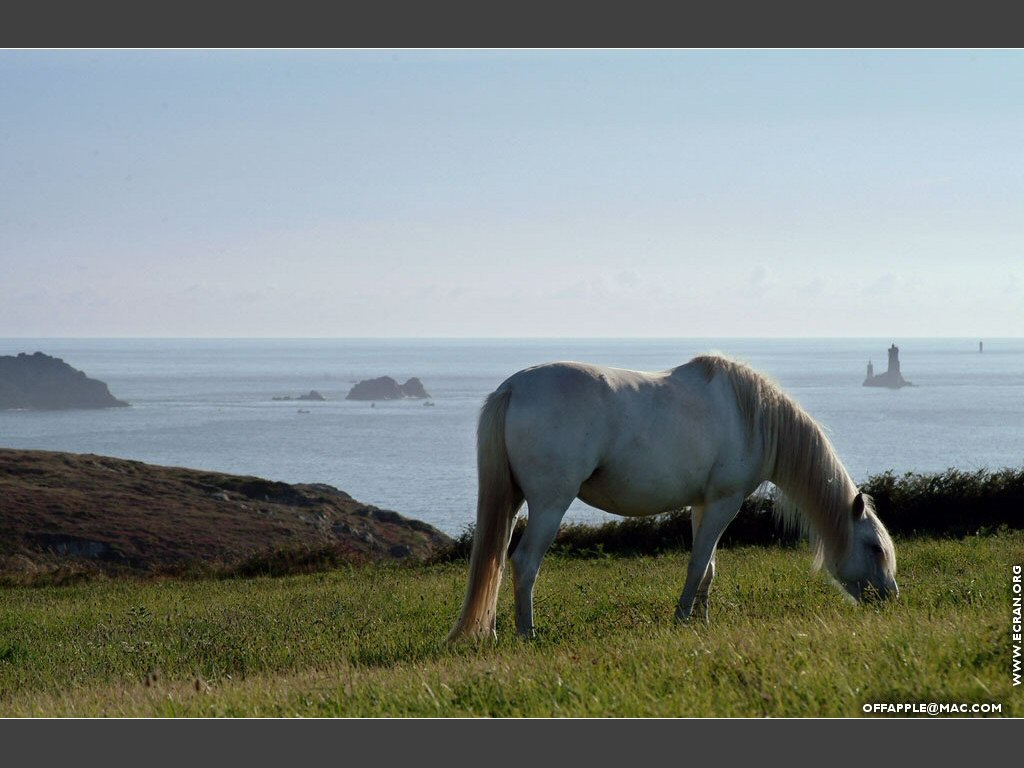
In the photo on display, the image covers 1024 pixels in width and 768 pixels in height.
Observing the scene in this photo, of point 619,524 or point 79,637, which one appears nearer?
point 79,637

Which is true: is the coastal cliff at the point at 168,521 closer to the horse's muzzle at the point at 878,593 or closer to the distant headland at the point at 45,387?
the horse's muzzle at the point at 878,593

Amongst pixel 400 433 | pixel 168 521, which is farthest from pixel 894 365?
pixel 168 521

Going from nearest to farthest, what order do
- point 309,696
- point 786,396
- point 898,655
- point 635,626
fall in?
point 898,655, point 309,696, point 635,626, point 786,396

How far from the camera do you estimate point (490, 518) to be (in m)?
7.50

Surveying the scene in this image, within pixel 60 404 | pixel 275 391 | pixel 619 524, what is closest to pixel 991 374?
pixel 275 391

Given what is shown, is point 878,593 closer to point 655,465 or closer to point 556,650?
point 655,465

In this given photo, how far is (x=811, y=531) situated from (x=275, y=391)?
158655 millimetres

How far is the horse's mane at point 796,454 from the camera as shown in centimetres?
816

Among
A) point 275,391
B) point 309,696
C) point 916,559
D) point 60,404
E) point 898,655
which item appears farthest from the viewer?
point 275,391

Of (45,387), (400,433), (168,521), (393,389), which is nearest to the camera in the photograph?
(168,521)

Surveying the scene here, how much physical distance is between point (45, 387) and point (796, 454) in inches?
5402

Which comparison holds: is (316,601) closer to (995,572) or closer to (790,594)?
(790,594)

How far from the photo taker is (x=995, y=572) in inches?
356

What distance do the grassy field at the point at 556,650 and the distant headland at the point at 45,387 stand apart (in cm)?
12739
